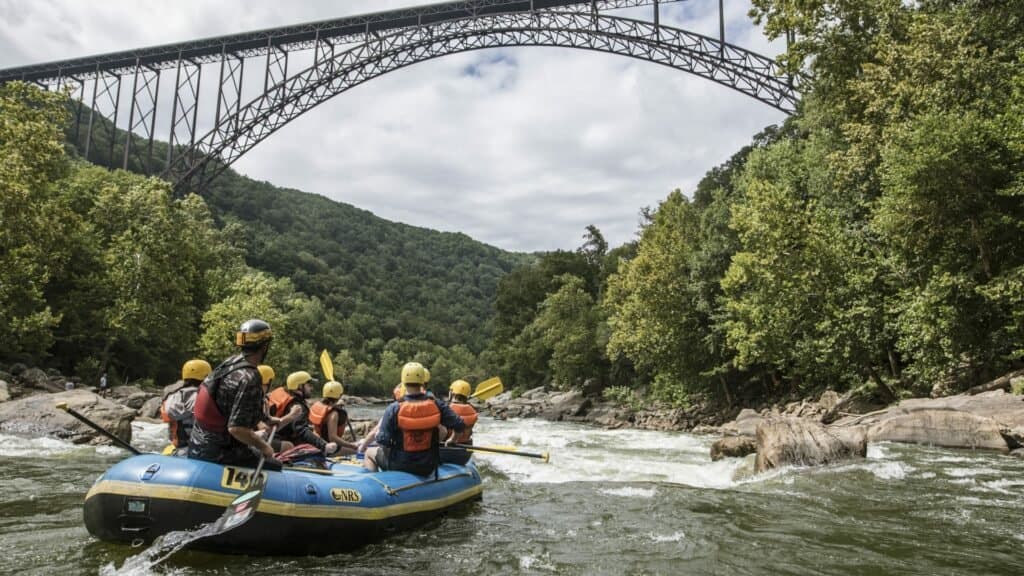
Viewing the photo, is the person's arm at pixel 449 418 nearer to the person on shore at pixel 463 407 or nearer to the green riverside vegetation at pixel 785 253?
the person on shore at pixel 463 407

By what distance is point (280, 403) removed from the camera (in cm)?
784

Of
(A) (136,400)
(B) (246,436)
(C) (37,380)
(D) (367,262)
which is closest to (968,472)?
(B) (246,436)

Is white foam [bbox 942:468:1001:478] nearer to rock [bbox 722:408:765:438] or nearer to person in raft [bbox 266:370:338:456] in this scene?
rock [bbox 722:408:765:438]

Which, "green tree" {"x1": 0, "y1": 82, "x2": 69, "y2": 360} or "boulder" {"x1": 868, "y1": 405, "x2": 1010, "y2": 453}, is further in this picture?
"green tree" {"x1": 0, "y1": 82, "x2": 69, "y2": 360}

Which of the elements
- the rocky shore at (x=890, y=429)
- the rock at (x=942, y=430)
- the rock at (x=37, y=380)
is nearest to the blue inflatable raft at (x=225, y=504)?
the rocky shore at (x=890, y=429)

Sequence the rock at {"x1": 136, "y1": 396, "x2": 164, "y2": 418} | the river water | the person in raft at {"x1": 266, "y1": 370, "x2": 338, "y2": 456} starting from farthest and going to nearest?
the rock at {"x1": 136, "y1": 396, "x2": 164, "y2": 418} < the person in raft at {"x1": 266, "y1": 370, "x2": 338, "y2": 456} < the river water

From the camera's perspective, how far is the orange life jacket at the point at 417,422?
6867 millimetres

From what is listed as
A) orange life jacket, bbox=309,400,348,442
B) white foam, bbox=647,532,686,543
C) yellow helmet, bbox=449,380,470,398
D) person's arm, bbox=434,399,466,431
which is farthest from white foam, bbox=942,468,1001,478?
orange life jacket, bbox=309,400,348,442

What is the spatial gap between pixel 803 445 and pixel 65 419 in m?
14.6

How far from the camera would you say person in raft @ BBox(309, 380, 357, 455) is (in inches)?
340

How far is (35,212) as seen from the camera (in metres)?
22.2

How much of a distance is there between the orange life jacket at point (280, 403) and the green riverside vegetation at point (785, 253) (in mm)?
13331

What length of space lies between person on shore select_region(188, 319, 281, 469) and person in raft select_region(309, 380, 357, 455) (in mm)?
3244

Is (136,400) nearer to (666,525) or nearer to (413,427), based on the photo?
(413,427)
